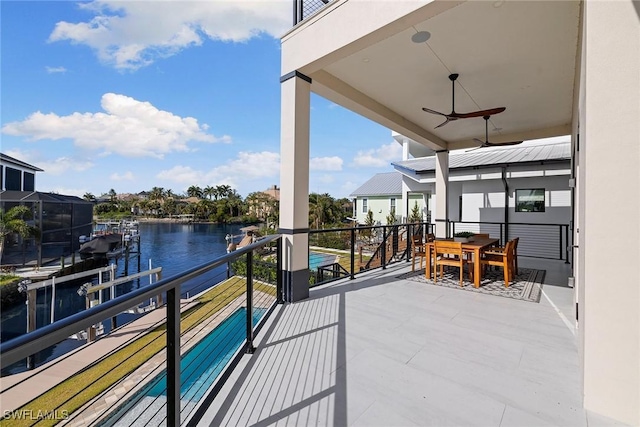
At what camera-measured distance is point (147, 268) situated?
A: 23.6 meters

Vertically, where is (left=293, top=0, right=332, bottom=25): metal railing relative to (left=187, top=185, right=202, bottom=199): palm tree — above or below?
below

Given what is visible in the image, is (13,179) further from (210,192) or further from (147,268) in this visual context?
(210,192)

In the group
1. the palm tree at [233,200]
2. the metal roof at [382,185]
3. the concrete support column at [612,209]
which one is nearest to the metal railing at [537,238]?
the concrete support column at [612,209]

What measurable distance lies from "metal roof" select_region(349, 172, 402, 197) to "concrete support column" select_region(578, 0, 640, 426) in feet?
54.3

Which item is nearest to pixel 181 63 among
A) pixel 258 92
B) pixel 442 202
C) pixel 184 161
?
pixel 258 92

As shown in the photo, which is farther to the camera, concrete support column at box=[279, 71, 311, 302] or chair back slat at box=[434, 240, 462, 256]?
chair back slat at box=[434, 240, 462, 256]

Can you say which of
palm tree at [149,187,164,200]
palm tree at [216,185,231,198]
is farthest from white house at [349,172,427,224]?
palm tree at [149,187,164,200]

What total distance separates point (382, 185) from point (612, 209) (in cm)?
1795

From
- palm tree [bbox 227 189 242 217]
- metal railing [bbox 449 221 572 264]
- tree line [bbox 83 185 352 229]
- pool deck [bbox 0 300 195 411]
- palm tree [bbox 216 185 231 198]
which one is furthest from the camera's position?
palm tree [bbox 216 185 231 198]

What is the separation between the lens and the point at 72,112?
96.7ft

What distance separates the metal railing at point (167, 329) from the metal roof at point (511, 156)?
8.87 meters

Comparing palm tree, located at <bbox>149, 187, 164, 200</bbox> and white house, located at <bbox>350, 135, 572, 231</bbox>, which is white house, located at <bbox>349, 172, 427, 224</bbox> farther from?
palm tree, located at <bbox>149, 187, 164, 200</bbox>

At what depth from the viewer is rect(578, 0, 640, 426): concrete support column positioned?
4.81 ft

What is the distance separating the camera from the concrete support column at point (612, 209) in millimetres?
1466
